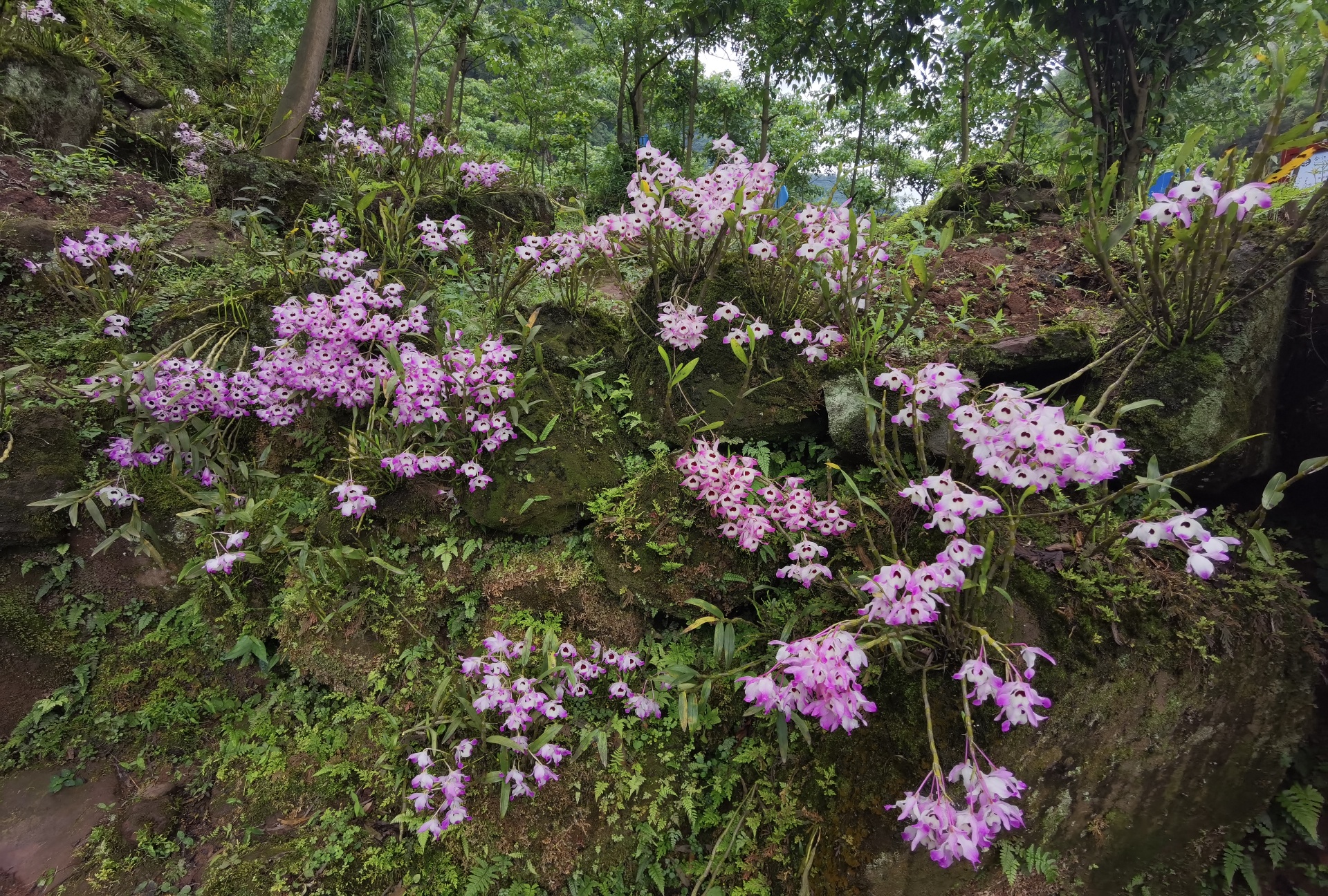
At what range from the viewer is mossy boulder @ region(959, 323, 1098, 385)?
2.66 meters

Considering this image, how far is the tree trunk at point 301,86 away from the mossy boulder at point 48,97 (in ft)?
4.35

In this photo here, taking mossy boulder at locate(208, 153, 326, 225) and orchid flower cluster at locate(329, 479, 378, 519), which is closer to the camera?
orchid flower cluster at locate(329, 479, 378, 519)

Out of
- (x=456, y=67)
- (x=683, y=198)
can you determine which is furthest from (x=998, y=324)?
(x=456, y=67)

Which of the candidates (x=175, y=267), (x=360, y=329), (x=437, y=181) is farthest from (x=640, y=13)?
(x=360, y=329)

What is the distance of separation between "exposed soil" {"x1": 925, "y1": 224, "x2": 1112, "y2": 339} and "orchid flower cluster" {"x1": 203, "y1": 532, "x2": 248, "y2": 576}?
3534 millimetres

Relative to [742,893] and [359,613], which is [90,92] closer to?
[359,613]

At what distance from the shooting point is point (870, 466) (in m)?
2.49

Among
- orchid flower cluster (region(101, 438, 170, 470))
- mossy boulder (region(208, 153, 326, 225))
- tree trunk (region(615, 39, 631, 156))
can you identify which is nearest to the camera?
orchid flower cluster (region(101, 438, 170, 470))

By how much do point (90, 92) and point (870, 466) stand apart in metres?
7.06

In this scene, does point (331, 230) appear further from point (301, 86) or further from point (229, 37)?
point (229, 37)

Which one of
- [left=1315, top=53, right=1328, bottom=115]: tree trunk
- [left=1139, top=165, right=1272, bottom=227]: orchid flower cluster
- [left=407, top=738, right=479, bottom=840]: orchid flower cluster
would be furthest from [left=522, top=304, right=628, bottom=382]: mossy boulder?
[left=1315, top=53, right=1328, bottom=115]: tree trunk

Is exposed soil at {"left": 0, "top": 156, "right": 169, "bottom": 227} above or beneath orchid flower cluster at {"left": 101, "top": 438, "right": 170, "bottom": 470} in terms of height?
above

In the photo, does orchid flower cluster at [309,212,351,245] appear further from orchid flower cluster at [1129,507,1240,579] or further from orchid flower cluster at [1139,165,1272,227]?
orchid flower cluster at [1129,507,1240,579]

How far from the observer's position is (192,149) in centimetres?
506
